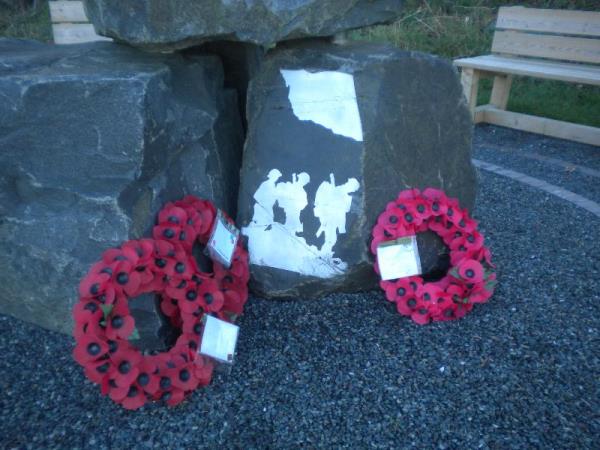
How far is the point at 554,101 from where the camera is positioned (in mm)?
5555

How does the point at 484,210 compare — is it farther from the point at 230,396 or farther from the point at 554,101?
the point at 554,101

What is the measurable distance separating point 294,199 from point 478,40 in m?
4.86

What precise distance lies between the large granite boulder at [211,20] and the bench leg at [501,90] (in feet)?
10.7

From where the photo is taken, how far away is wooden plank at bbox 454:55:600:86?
4.33 meters

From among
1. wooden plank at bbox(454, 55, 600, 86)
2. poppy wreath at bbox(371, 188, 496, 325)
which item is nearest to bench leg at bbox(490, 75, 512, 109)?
wooden plank at bbox(454, 55, 600, 86)

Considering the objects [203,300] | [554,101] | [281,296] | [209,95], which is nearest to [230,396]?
[203,300]

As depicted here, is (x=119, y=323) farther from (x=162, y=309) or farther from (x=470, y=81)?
(x=470, y=81)

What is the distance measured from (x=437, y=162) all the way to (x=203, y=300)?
4.05ft

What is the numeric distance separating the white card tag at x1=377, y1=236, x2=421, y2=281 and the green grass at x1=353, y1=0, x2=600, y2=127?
136 inches

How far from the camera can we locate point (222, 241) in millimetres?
2291

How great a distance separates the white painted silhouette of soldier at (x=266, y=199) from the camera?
2477mm

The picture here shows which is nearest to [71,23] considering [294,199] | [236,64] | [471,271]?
[236,64]

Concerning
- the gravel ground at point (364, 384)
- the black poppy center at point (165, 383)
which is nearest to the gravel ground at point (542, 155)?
the gravel ground at point (364, 384)

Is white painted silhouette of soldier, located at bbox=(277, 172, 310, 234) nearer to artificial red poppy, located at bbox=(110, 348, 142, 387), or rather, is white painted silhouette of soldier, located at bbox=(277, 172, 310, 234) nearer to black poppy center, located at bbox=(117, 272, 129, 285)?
black poppy center, located at bbox=(117, 272, 129, 285)
